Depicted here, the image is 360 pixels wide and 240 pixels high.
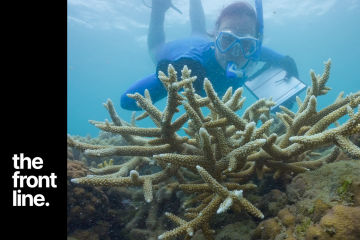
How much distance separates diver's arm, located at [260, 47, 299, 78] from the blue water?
54.1 ft

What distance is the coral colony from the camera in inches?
83.1

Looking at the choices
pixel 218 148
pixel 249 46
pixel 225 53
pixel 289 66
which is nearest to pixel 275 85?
pixel 289 66

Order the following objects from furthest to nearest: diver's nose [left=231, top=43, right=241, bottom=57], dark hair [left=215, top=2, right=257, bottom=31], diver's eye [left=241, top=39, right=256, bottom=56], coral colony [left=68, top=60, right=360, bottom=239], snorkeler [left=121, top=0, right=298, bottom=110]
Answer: dark hair [left=215, top=2, right=257, bottom=31]
diver's eye [left=241, top=39, right=256, bottom=56]
diver's nose [left=231, top=43, right=241, bottom=57]
snorkeler [left=121, top=0, right=298, bottom=110]
coral colony [left=68, top=60, right=360, bottom=239]

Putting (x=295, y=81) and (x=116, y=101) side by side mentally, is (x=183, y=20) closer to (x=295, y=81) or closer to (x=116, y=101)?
(x=295, y=81)

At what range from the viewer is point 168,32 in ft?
101

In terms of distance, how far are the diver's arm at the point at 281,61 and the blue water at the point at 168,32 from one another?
54.1ft

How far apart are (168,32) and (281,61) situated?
991 inches

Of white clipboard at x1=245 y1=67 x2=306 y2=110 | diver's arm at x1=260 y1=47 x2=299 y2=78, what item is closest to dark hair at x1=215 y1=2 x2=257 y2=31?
white clipboard at x1=245 y1=67 x2=306 y2=110

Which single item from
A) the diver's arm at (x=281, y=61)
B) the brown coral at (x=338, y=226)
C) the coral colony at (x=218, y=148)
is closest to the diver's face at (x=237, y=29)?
the diver's arm at (x=281, y=61)

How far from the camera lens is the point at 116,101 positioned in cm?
10269

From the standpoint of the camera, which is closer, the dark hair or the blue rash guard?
the blue rash guard

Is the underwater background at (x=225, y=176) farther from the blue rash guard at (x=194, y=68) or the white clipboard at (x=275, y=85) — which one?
the white clipboard at (x=275, y=85)

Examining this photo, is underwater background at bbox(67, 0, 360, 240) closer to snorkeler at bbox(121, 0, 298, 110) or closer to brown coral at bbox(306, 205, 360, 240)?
brown coral at bbox(306, 205, 360, 240)

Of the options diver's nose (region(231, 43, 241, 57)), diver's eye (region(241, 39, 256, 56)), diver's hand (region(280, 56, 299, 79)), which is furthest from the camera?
diver's hand (region(280, 56, 299, 79))
